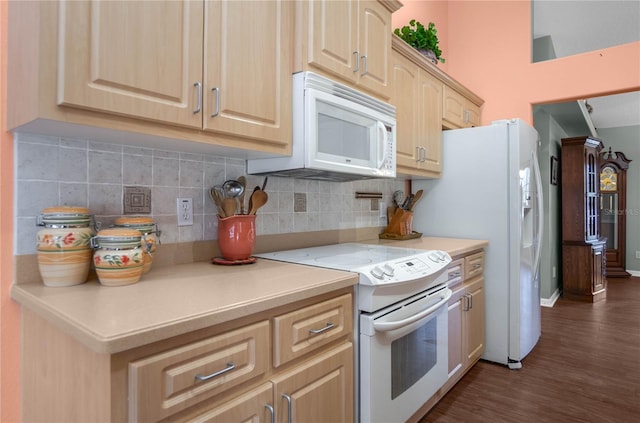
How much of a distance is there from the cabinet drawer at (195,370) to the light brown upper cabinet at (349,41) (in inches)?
44.5

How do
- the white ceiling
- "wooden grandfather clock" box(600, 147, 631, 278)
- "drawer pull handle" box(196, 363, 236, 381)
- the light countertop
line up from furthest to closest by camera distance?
"wooden grandfather clock" box(600, 147, 631, 278)
the white ceiling
"drawer pull handle" box(196, 363, 236, 381)
the light countertop

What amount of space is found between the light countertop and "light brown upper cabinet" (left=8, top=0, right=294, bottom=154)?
0.47 meters

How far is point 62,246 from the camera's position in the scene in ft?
3.58

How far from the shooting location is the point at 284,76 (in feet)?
5.07

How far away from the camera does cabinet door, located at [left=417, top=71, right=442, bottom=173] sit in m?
2.63

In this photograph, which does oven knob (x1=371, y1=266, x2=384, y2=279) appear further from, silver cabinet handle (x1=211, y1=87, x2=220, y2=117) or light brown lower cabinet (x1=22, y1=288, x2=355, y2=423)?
silver cabinet handle (x1=211, y1=87, x2=220, y2=117)

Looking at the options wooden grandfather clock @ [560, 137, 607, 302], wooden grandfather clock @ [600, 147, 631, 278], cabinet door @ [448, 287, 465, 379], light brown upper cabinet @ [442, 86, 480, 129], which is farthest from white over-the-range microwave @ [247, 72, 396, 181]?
wooden grandfather clock @ [600, 147, 631, 278]

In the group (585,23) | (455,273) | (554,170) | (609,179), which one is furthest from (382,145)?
(609,179)

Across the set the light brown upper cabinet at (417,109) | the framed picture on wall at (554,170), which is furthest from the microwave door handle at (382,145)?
the framed picture on wall at (554,170)

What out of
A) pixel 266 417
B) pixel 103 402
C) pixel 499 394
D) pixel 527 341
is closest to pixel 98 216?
pixel 103 402

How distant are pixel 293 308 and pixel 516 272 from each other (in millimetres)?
1955

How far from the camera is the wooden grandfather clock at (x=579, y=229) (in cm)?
442

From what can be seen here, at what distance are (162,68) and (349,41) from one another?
0.98 meters

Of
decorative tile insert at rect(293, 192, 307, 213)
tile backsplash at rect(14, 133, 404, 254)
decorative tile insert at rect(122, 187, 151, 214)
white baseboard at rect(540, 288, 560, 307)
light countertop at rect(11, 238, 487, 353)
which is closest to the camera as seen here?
light countertop at rect(11, 238, 487, 353)
